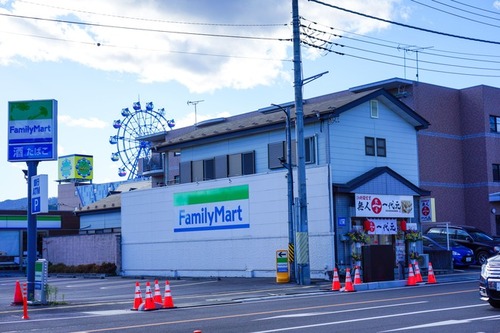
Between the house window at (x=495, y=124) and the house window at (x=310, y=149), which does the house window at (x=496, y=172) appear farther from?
the house window at (x=310, y=149)

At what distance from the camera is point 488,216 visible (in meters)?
51.0

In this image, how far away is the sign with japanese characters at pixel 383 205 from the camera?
33.3m

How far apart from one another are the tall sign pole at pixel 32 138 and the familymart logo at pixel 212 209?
43.1ft

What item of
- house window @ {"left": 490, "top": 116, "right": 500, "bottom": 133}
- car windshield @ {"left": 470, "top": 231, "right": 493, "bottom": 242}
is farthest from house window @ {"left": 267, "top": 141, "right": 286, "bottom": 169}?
house window @ {"left": 490, "top": 116, "right": 500, "bottom": 133}

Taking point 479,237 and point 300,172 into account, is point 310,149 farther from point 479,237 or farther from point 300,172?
point 479,237

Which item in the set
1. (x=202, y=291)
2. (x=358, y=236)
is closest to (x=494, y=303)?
(x=202, y=291)

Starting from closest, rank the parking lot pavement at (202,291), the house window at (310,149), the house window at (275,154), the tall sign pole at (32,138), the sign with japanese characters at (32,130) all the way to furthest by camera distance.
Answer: the parking lot pavement at (202,291) → the tall sign pole at (32,138) → the sign with japanese characters at (32,130) → the house window at (310,149) → the house window at (275,154)

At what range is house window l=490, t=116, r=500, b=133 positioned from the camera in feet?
170

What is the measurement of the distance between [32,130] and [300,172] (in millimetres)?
10387

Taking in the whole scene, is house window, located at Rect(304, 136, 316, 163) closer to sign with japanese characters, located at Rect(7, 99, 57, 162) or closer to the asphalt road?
the asphalt road

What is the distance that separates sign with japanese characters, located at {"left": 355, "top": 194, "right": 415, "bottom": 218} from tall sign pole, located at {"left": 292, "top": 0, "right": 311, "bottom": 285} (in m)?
4.53

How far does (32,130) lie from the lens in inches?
985

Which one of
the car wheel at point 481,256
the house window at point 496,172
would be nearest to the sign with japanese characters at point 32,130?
the car wheel at point 481,256

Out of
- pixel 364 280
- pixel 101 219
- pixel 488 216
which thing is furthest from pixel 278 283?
pixel 101 219
